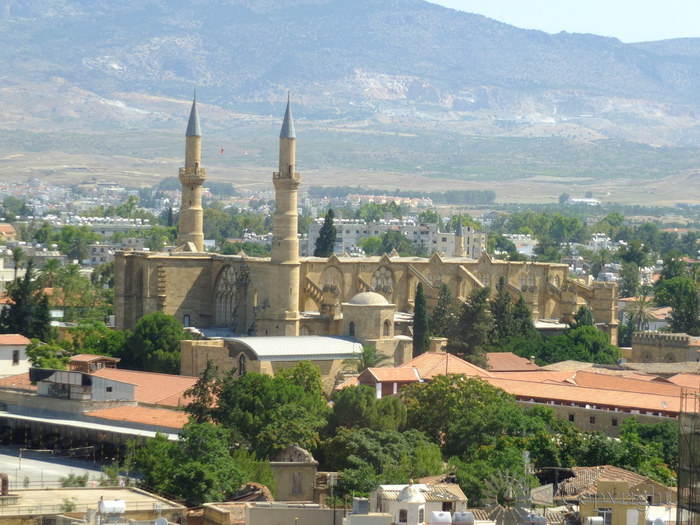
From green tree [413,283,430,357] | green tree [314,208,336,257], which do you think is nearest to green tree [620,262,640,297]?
green tree [314,208,336,257]

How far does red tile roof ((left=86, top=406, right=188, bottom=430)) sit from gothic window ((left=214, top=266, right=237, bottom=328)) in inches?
698

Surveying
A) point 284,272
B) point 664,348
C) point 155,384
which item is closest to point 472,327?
point 664,348

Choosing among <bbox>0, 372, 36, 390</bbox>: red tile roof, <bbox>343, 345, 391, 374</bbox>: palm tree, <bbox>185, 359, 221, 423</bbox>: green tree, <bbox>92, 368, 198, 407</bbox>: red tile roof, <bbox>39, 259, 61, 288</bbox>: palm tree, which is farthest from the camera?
<bbox>39, 259, 61, 288</bbox>: palm tree

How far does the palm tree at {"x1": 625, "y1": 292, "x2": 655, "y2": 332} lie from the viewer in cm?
9362

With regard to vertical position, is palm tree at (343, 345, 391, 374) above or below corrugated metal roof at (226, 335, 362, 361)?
below

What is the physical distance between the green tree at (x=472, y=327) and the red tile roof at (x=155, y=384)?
50.5 feet

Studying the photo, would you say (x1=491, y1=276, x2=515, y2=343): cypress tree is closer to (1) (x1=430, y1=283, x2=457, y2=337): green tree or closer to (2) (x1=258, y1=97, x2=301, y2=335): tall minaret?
(1) (x1=430, y1=283, x2=457, y2=337): green tree

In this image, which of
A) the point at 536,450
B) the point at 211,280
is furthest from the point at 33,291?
the point at 536,450

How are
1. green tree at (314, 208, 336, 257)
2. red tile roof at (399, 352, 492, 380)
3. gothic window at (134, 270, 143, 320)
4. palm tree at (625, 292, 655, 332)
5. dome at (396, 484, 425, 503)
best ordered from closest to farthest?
dome at (396, 484, 425, 503) → red tile roof at (399, 352, 492, 380) → gothic window at (134, 270, 143, 320) → palm tree at (625, 292, 655, 332) → green tree at (314, 208, 336, 257)

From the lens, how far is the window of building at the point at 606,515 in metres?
32.0

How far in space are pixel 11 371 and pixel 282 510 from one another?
3638 cm

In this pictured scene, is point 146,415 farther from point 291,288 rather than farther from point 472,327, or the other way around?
point 472,327

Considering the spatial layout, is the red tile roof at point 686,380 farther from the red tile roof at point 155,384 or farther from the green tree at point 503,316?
the red tile roof at point 155,384

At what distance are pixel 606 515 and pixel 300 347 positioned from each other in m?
33.3
